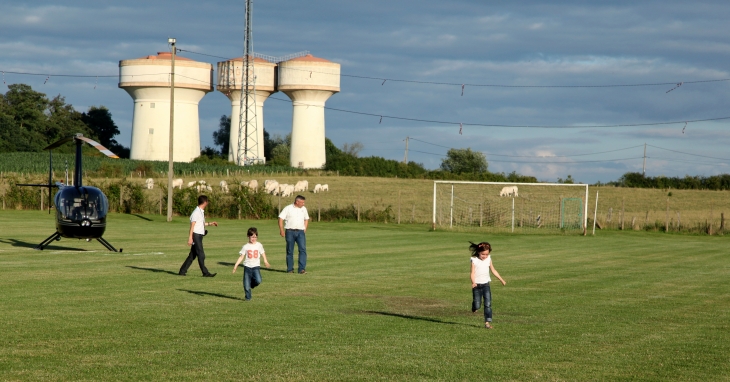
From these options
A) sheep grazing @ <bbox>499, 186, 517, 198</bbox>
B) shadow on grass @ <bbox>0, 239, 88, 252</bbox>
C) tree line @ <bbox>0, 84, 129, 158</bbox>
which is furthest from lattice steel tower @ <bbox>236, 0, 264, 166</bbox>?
shadow on grass @ <bbox>0, 239, 88, 252</bbox>

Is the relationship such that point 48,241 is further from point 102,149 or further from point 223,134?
point 223,134

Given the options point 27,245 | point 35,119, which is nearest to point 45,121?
point 35,119

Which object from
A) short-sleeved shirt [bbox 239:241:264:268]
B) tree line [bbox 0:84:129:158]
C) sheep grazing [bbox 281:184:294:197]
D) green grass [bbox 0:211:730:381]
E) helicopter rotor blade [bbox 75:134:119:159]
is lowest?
green grass [bbox 0:211:730:381]

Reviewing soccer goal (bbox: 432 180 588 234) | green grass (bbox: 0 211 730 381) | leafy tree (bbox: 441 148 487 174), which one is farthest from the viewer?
leafy tree (bbox: 441 148 487 174)

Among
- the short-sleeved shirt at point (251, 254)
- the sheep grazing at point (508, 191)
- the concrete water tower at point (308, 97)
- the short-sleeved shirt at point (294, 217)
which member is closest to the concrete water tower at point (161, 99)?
the concrete water tower at point (308, 97)

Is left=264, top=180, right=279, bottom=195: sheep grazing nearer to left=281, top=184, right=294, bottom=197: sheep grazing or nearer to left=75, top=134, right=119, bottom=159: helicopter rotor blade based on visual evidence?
left=281, top=184, right=294, bottom=197: sheep grazing

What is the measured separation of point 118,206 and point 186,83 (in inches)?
1769

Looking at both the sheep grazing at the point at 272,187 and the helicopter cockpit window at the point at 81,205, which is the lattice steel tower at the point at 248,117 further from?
the helicopter cockpit window at the point at 81,205

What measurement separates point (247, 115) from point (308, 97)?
768 centimetres

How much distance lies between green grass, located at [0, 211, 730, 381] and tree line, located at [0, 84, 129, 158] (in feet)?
302

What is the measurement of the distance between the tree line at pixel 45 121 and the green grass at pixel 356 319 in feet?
302

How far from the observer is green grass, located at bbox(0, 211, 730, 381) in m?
11.5

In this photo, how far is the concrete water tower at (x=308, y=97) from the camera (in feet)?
336

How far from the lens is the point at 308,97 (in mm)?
104750
